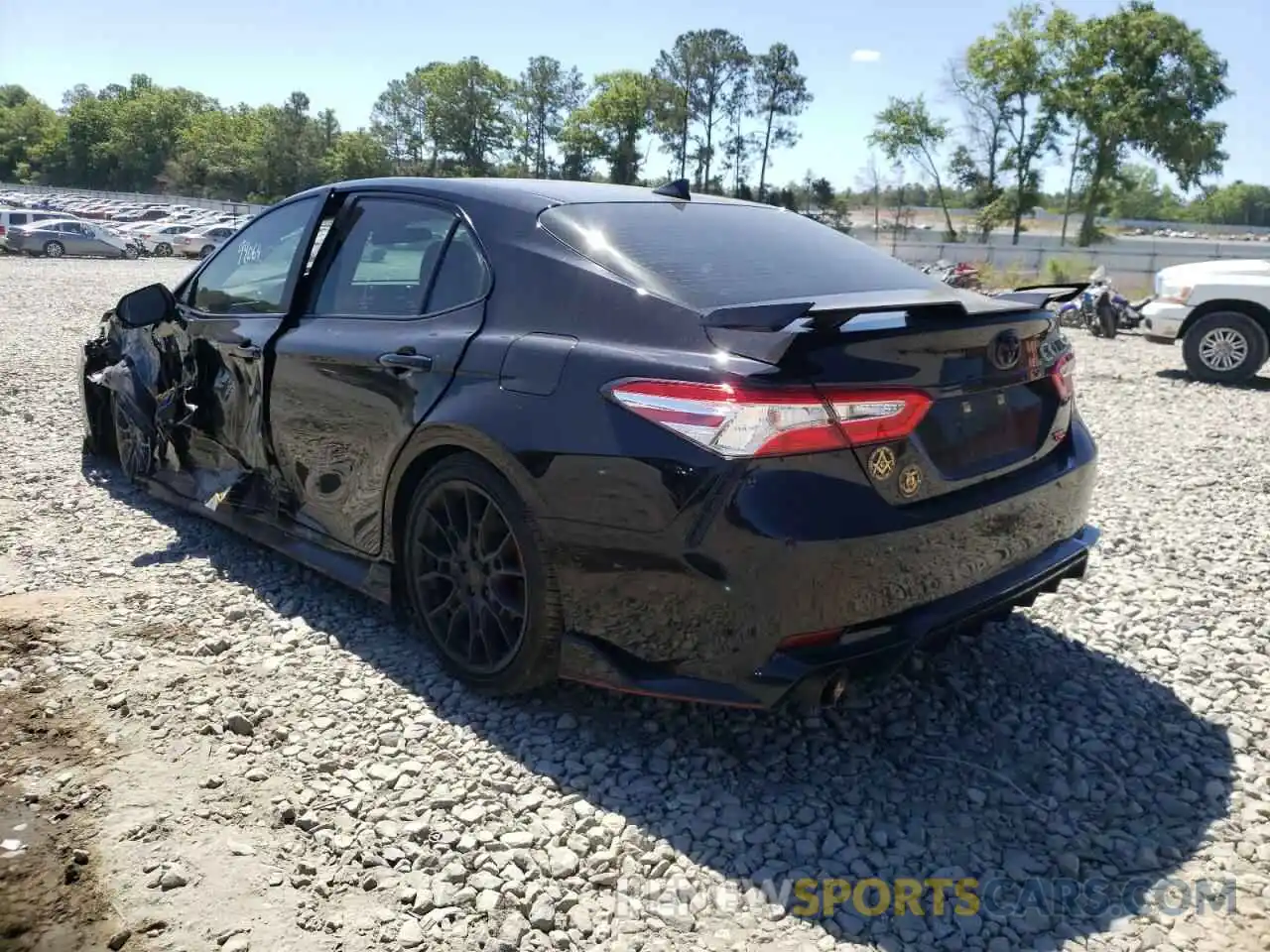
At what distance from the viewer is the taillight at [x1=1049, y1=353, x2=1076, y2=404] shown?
10.2 feet

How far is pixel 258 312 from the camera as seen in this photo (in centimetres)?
419

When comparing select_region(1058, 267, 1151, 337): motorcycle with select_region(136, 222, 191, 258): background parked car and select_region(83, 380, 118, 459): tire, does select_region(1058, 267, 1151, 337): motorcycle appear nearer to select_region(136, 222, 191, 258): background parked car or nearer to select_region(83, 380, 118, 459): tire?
select_region(83, 380, 118, 459): tire

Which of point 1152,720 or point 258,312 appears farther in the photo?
point 258,312

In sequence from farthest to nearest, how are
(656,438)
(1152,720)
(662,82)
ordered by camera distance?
(662,82)
(1152,720)
(656,438)

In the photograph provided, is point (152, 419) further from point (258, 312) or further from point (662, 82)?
point (662, 82)

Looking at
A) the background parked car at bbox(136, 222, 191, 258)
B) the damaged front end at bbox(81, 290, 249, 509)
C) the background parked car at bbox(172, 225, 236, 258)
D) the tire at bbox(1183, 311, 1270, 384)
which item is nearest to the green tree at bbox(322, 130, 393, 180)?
the background parked car at bbox(136, 222, 191, 258)

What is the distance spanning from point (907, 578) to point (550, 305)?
128cm

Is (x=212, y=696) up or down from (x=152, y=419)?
down

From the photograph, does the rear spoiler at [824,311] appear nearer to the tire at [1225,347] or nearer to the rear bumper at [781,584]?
the rear bumper at [781,584]

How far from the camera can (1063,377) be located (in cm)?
318

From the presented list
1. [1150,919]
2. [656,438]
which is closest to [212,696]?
[656,438]

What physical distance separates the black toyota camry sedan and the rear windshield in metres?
0.02

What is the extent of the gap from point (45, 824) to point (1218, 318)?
1139cm

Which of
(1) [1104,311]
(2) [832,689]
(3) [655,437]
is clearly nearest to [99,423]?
(3) [655,437]
